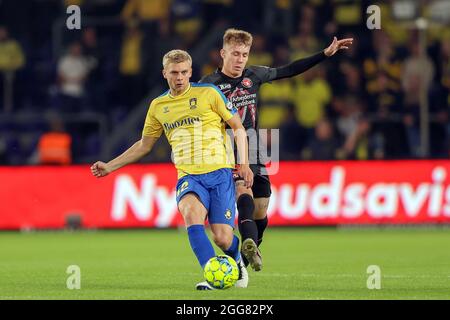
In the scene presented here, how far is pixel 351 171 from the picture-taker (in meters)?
20.6

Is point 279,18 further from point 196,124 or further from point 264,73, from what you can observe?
point 196,124

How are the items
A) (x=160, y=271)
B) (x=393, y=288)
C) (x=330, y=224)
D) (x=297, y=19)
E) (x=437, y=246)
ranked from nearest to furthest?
(x=393, y=288), (x=160, y=271), (x=437, y=246), (x=330, y=224), (x=297, y=19)

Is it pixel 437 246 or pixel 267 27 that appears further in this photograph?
pixel 267 27

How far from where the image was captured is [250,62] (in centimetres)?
2234

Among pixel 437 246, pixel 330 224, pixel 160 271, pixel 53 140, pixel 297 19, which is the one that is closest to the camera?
pixel 160 271

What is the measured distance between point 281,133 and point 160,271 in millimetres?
9099

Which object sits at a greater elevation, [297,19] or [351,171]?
[297,19]

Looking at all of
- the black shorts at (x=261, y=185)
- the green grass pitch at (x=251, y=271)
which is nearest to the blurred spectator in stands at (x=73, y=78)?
the green grass pitch at (x=251, y=271)

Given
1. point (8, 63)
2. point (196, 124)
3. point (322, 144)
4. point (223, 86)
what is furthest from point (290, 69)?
point (8, 63)

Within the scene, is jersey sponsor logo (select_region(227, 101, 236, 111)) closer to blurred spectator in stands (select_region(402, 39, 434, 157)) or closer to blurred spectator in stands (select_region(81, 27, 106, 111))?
blurred spectator in stands (select_region(402, 39, 434, 157))

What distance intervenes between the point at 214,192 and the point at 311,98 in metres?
12.0

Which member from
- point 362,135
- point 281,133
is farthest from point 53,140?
point 362,135

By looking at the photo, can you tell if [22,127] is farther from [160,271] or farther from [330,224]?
[160,271]

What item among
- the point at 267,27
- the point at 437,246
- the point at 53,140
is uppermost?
the point at 267,27
